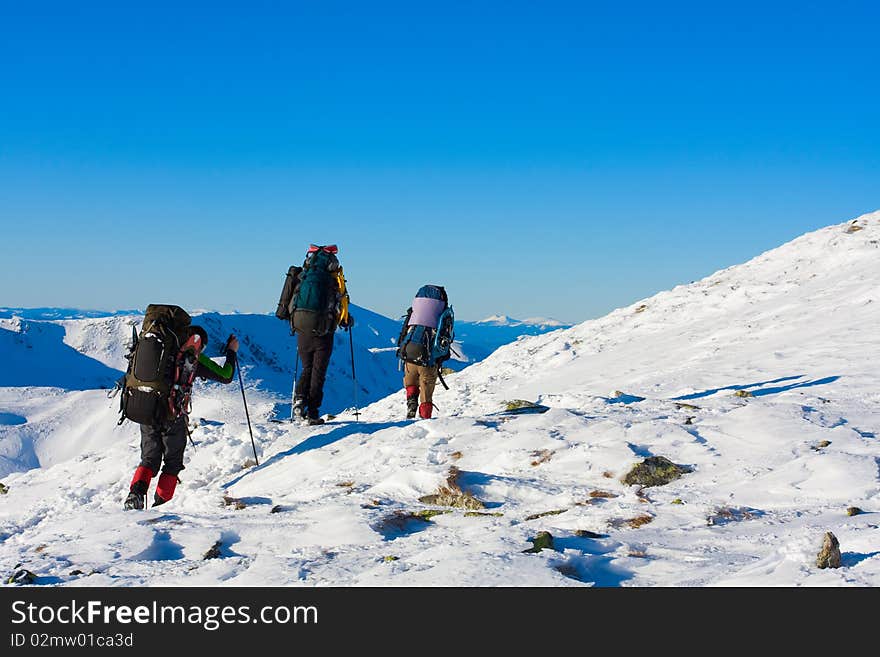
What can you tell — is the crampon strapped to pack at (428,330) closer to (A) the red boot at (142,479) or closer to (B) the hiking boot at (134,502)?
(A) the red boot at (142,479)

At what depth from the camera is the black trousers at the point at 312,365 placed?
11.8 metres

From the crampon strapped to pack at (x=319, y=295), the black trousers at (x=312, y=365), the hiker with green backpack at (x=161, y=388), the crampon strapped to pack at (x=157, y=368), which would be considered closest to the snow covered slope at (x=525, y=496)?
the hiker with green backpack at (x=161, y=388)

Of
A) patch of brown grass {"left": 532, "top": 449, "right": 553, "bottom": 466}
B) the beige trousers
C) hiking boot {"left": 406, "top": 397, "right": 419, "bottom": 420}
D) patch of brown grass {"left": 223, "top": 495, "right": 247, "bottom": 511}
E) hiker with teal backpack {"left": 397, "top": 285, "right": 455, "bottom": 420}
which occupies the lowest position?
patch of brown grass {"left": 223, "top": 495, "right": 247, "bottom": 511}

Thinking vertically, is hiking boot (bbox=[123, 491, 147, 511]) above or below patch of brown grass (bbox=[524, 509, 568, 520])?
below

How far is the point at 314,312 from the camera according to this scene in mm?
11422

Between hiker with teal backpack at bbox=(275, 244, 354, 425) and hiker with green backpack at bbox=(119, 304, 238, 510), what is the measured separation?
258 cm

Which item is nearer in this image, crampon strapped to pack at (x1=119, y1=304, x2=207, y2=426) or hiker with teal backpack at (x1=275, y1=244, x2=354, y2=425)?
crampon strapped to pack at (x1=119, y1=304, x2=207, y2=426)

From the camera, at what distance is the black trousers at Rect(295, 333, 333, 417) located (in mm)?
11781

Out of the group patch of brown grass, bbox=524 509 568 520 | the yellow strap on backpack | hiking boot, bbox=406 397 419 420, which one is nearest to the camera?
patch of brown grass, bbox=524 509 568 520

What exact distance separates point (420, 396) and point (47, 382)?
168 metres

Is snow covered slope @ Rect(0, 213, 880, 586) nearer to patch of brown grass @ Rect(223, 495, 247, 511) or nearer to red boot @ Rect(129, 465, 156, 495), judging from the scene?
patch of brown grass @ Rect(223, 495, 247, 511)

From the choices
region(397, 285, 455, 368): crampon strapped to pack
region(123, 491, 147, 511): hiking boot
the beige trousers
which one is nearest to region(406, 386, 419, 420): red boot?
the beige trousers
